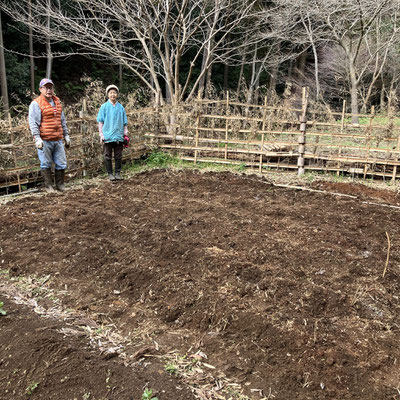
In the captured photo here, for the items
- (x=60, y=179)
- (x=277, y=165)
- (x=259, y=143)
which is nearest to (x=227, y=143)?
(x=259, y=143)

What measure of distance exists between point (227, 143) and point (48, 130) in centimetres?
378

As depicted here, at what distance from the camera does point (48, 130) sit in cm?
546

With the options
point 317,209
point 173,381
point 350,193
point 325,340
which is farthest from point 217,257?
point 350,193

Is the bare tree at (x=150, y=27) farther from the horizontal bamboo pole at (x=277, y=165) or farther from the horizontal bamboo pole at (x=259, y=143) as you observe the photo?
the horizontal bamboo pole at (x=277, y=165)

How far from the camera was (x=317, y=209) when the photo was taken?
507cm

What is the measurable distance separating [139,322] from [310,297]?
4.24 ft

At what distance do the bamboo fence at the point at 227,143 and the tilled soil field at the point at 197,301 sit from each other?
3.92 ft

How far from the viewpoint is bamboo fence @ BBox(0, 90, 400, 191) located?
5918 mm

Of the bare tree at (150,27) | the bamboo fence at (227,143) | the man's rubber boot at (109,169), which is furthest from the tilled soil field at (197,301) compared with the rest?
the bare tree at (150,27)

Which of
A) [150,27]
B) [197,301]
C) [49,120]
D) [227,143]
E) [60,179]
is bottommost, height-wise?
[197,301]

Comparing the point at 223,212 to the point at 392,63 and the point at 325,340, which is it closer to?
the point at 325,340

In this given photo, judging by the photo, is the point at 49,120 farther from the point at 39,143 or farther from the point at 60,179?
the point at 60,179

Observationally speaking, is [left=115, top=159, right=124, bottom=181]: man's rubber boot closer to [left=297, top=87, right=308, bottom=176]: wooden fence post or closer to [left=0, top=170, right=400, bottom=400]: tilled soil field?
[left=0, top=170, right=400, bottom=400]: tilled soil field

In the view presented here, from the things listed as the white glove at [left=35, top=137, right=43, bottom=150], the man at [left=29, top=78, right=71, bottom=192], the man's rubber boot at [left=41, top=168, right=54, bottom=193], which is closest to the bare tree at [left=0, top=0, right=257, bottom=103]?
the man at [left=29, top=78, right=71, bottom=192]
